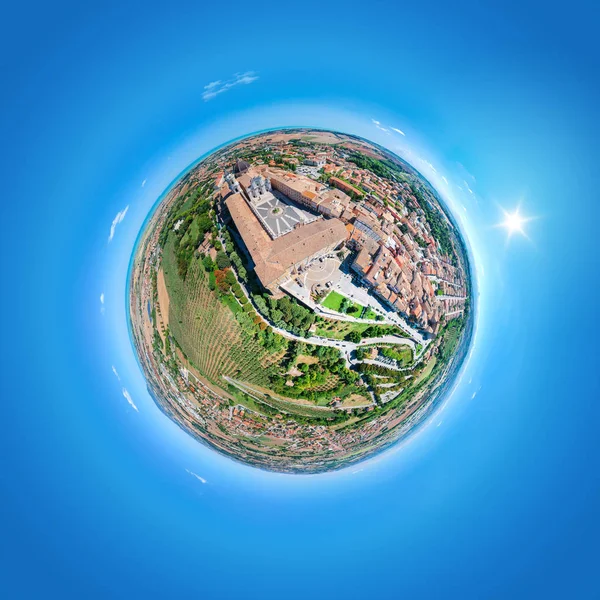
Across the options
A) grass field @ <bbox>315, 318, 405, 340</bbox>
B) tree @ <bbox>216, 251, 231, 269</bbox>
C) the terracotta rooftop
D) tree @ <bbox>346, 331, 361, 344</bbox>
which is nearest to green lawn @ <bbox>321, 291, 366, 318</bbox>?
grass field @ <bbox>315, 318, 405, 340</bbox>

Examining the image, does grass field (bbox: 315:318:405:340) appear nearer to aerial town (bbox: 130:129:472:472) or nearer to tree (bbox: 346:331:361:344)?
aerial town (bbox: 130:129:472:472)

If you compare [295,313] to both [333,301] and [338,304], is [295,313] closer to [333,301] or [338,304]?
[333,301]

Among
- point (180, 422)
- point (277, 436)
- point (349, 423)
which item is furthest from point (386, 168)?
point (180, 422)

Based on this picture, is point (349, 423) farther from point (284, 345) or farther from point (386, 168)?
point (386, 168)

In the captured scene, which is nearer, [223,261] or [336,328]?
[223,261]

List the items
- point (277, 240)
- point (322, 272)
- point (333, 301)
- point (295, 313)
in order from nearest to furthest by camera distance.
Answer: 1. point (295, 313)
2. point (277, 240)
3. point (333, 301)
4. point (322, 272)

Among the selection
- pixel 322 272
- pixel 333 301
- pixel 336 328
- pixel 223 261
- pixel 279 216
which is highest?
pixel 279 216

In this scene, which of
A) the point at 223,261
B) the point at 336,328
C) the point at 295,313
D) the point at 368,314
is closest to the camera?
the point at 295,313

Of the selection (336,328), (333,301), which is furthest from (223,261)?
(336,328)
